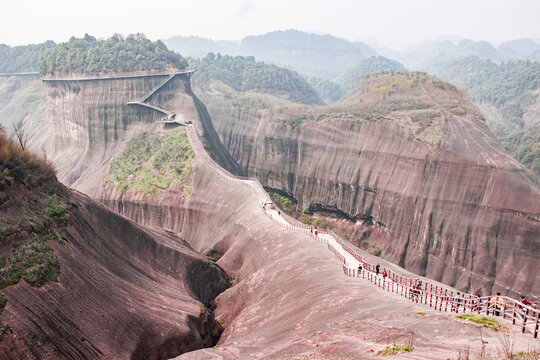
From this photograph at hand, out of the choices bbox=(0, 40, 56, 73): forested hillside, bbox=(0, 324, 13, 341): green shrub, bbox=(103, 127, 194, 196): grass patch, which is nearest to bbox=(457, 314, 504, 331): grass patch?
bbox=(0, 324, 13, 341): green shrub

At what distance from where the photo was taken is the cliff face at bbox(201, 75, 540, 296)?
148 feet

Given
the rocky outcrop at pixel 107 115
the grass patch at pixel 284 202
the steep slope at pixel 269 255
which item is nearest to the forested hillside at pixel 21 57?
the steep slope at pixel 269 255

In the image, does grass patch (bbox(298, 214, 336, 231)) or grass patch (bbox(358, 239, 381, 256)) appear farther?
grass patch (bbox(298, 214, 336, 231))

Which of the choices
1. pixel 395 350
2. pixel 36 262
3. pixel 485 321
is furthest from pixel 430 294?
pixel 36 262

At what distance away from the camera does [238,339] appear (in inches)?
1005

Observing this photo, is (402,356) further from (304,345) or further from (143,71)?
(143,71)

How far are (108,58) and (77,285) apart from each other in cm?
6848

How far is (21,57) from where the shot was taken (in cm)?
14175

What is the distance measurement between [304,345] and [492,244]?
34.9 meters

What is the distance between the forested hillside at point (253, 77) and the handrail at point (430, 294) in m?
103

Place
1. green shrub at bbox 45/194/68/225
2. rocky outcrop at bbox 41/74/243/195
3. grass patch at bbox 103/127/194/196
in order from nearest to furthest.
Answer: green shrub at bbox 45/194/68/225 < grass patch at bbox 103/127/194/196 < rocky outcrop at bbox 41/74/243/195

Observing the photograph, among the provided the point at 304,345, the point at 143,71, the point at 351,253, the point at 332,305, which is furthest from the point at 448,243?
the point at 143,71

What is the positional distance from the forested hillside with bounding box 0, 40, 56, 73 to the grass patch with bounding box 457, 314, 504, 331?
483ft

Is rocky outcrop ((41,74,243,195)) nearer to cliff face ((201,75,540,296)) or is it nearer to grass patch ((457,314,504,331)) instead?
cliff face ((201,75,540,296))
